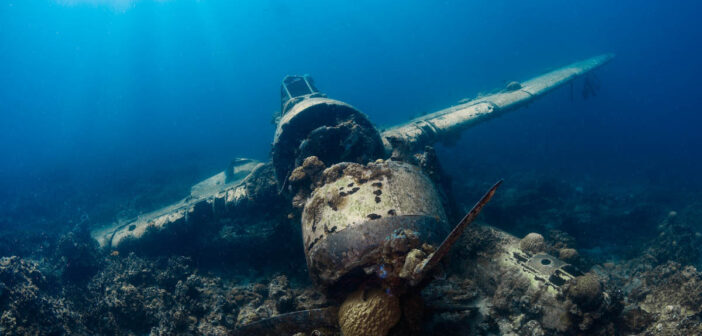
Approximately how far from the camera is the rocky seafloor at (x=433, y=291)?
3.36 meters

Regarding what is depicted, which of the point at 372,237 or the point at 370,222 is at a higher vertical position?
the point at 370,222

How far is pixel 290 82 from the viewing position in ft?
39.6

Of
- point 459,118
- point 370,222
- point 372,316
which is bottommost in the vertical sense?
point 372,316

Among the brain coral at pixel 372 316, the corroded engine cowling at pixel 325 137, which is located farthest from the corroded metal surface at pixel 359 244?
the corroded engine cowling at pixel 325 137

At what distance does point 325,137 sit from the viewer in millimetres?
5891

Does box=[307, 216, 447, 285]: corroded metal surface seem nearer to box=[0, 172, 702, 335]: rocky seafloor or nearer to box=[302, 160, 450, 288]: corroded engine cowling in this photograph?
box=[302, 160, 450, 288]: corroded engine cowling

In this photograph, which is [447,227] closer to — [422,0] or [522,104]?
[522,104]

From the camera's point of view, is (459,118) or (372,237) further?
(459,118)

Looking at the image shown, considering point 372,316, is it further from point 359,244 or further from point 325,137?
point 325,137

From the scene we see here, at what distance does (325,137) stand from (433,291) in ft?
11.7

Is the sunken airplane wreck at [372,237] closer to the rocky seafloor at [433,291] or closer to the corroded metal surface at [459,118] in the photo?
the rocky seafloor at [433,291]

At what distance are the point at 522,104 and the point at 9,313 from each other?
16741 millimetres

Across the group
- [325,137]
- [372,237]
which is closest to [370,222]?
[372,237]

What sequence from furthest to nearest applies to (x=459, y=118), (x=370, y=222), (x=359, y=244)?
(x=459, y=118) < (x=370, y=222) < (x=359, y=244)
